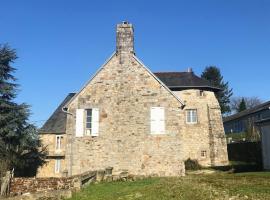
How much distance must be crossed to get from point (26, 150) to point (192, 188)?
17205 millimetres

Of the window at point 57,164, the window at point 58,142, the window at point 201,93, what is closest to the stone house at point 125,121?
the window at point 57,164

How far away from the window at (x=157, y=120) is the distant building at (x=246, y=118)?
24.3 meters

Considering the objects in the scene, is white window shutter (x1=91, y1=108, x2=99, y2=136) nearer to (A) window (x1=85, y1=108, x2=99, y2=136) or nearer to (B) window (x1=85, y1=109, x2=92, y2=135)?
(A) window (x1=85, y1=108, x2=99, y2=136)

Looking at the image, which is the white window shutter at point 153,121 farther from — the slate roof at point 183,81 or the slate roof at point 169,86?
the slate roof at point 183,81

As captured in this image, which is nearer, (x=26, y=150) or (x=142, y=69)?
(x=142, y=69)

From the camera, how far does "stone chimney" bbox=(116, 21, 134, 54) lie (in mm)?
24375

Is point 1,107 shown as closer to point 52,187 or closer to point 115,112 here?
point 115,112

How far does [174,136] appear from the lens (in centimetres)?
2286

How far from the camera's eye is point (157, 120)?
23109mm

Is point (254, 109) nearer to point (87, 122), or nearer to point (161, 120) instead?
point (161, 120)

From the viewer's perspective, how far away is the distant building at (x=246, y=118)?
5419 centimetres

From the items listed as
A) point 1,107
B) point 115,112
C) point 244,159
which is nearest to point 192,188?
point 115,112

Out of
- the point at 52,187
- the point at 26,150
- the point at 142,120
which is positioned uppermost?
the point at 142,120

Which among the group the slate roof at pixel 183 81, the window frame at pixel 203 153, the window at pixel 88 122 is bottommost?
the window frame at pixel 203 153
